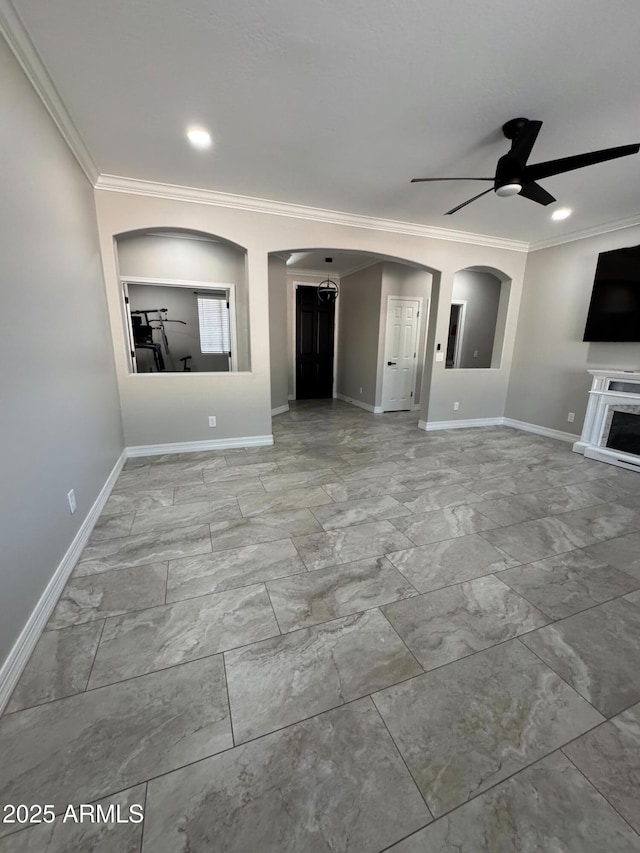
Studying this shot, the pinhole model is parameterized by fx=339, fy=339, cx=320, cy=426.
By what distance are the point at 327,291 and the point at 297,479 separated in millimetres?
4726

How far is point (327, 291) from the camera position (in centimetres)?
681

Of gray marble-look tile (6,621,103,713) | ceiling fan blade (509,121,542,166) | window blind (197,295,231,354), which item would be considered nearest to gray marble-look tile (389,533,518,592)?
gray marble-look tile (6,621,103,713)

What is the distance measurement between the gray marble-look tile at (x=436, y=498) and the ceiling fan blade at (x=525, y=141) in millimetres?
2593

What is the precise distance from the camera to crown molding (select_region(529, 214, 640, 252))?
157 inches

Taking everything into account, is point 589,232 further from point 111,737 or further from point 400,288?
point 111,737

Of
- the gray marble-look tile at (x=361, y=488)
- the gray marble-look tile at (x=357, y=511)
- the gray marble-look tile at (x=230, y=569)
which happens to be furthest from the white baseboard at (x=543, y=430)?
the gray marble-look tile at (x=230, y=569)

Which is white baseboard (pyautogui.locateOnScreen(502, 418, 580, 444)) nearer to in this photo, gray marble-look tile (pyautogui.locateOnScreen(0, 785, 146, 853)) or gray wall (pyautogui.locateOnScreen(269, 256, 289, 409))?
gray wall (pyautogui.locateOnScreen(269, 256, 289, 409))

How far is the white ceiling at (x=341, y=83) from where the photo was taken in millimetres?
1624

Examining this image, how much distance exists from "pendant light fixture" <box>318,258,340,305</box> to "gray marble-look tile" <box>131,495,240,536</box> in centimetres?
522

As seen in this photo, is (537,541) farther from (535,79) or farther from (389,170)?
(389,170)

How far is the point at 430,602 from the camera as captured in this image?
1.84m

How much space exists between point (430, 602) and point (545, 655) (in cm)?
53

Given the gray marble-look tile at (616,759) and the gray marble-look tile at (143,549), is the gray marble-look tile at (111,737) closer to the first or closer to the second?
the gray marble-look tile at (143,549)

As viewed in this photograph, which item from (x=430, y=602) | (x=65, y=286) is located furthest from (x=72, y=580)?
(x=430, y=602)
